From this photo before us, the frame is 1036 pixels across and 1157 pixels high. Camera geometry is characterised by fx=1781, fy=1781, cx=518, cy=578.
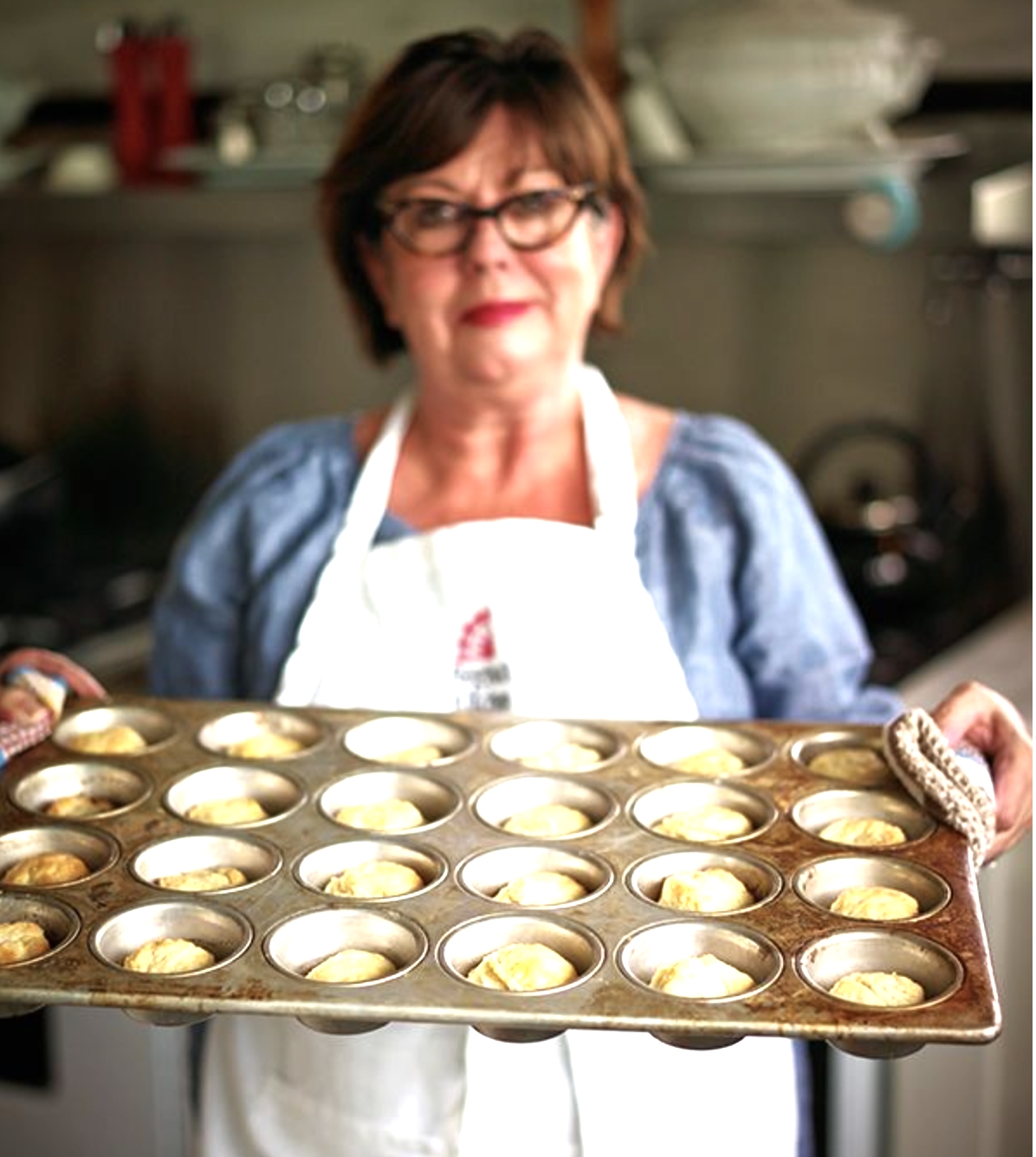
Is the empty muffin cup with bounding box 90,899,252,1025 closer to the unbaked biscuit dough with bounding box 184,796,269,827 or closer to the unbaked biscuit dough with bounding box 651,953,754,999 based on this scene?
the unbaked biscuit dough with bounding box 184,796,269,827

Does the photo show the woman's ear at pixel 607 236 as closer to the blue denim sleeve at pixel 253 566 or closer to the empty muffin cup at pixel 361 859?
the blue denim sleeve at pixel 253 566

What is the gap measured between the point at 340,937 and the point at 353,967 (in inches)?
2.4

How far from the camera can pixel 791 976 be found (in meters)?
1.39

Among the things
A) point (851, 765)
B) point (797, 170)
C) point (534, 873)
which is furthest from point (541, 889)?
point (797, 170)

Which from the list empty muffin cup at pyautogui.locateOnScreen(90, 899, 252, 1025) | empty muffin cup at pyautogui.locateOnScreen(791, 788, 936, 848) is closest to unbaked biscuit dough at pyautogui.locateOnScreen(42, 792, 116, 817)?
empty muffin cup at pyautogui.locateOnScreen(90, 899, 252, 1025)

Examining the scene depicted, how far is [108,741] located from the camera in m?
1.85

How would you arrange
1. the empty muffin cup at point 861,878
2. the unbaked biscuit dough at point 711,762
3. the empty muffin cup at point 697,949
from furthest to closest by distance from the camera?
the unbaked biscuit dough at point 711,762 → the empty muffin cup at point 861,878 → the empty muffin cup at point 697,949

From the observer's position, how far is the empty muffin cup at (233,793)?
1.75 metres

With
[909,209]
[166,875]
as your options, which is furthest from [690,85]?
[166,875]

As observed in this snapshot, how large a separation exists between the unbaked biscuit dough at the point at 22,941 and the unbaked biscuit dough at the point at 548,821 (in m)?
0.43

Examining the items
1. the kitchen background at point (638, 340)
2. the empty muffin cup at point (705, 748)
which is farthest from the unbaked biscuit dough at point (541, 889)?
the kitchen background at point (638, 340)

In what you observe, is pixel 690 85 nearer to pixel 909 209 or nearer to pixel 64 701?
pixel 909 209

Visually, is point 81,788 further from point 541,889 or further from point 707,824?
point 707,824

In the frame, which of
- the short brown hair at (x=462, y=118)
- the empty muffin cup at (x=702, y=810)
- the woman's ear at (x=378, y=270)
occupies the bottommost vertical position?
the empty muffin cup at (x=702, y=810)
